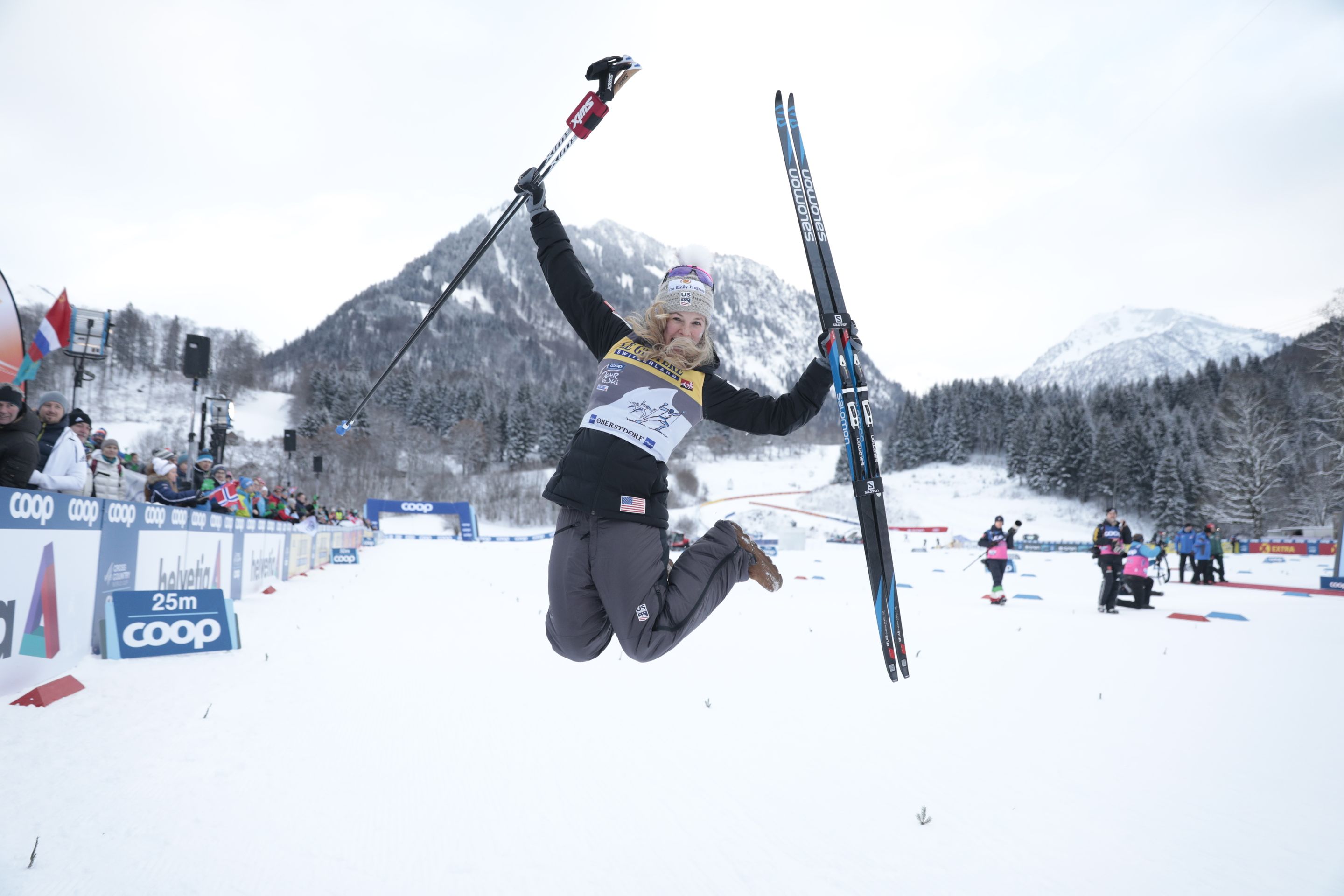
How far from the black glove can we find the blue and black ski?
1.68 m

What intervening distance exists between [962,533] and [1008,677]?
49.4m

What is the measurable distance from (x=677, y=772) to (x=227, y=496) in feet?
36.0

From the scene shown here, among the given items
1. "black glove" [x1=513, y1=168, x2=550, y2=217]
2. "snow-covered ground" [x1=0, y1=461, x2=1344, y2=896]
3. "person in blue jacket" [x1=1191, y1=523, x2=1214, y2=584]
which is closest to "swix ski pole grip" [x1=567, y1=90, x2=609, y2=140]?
"black glove" [x1=513, y1=168, x2=550, y2=217]

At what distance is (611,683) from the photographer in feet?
17.8

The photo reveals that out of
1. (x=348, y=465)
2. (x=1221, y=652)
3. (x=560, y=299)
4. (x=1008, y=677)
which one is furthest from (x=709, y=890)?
(x=348, y=465)

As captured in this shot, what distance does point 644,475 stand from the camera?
3.39 metres

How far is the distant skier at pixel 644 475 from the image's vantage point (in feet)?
10.9

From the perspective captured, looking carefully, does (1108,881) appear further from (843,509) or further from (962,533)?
(843,509)

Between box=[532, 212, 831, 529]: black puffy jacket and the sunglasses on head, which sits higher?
the sunglasses on head

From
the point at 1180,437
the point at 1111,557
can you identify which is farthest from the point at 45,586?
the point at 1180,437

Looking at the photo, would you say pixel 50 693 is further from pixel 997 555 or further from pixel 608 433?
pixel 997 555

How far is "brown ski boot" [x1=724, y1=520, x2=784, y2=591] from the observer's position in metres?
3.75

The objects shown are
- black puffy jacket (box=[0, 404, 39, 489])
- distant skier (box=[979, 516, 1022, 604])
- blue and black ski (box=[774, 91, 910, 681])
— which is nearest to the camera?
blue and black ski (box=[774, 91, 910, 681])

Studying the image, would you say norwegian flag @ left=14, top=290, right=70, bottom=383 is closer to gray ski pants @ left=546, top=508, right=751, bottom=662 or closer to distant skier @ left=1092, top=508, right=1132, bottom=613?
gray ski pants @ left=546, top=508, right=751, bottom=662
